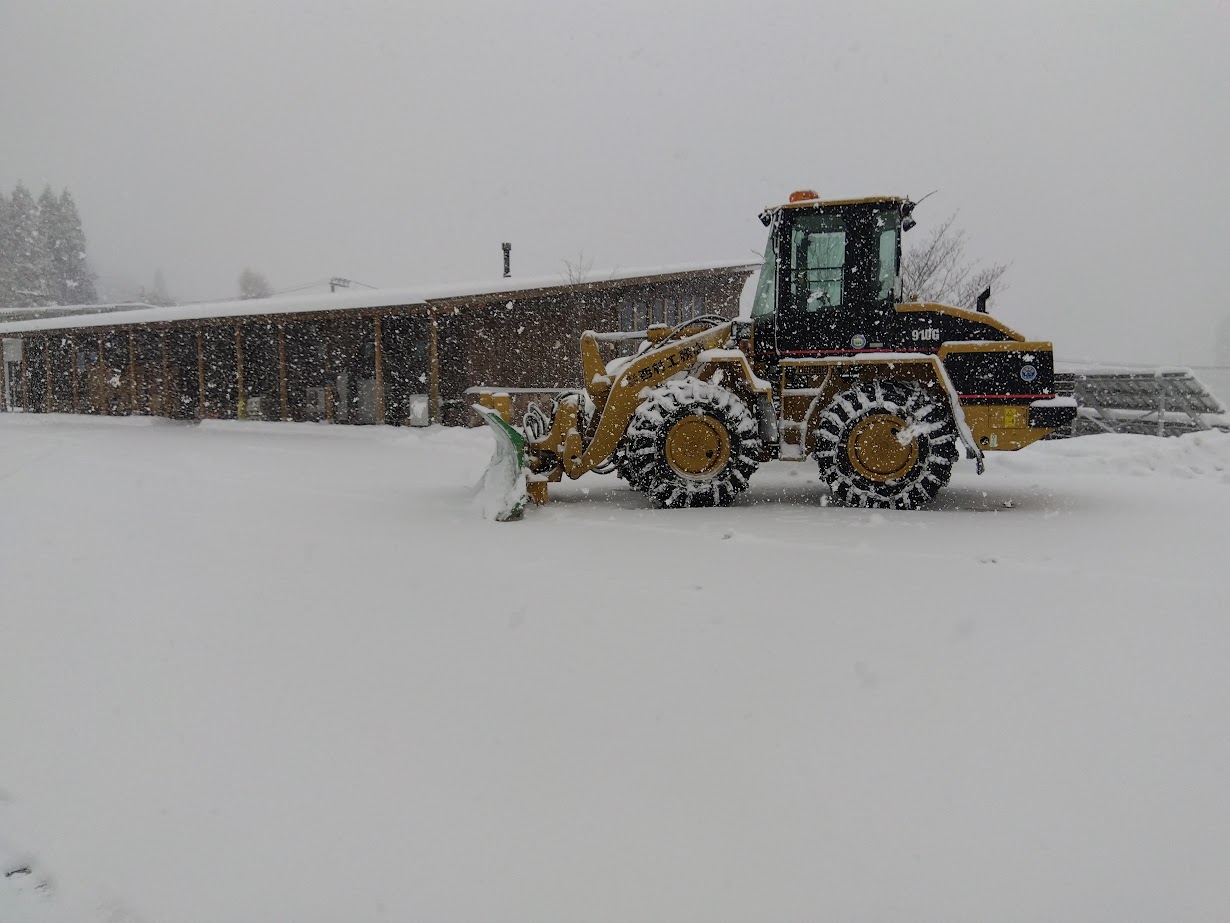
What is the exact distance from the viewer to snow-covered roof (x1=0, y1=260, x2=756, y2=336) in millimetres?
16438

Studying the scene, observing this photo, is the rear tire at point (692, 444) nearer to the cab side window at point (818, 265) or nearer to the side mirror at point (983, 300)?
the cab side window at point (818, 265)

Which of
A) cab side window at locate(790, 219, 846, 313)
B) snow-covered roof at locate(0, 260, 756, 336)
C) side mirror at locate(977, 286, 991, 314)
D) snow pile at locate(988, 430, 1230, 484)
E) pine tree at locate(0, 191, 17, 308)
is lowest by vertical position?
snow pile at locate(988, 430, 1230, 484)

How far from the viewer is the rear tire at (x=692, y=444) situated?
6.32 meters

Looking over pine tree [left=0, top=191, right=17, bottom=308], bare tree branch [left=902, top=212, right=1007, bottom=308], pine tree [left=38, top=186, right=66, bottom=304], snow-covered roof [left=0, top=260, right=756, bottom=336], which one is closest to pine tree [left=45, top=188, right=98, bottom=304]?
pine tree [left=38, top=186, right=66, bottom=304]

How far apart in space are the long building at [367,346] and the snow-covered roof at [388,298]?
6 cm

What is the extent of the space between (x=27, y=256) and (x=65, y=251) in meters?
7.21

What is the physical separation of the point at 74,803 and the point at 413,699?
959mm

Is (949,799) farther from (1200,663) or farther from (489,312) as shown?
(489,312)

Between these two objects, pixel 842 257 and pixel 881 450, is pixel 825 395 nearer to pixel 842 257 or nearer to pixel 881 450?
pixel 881 450

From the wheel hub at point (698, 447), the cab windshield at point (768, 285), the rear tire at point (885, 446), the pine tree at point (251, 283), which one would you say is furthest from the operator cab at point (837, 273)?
the pine tree at point (251, 283)

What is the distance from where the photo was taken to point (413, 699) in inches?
100

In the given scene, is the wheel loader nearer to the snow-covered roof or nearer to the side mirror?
the side mirror

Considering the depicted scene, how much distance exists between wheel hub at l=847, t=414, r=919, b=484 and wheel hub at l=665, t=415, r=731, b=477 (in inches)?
43.4

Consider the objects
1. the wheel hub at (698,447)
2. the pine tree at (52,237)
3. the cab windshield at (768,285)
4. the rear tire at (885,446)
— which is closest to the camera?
the rear tire at (885,446)
